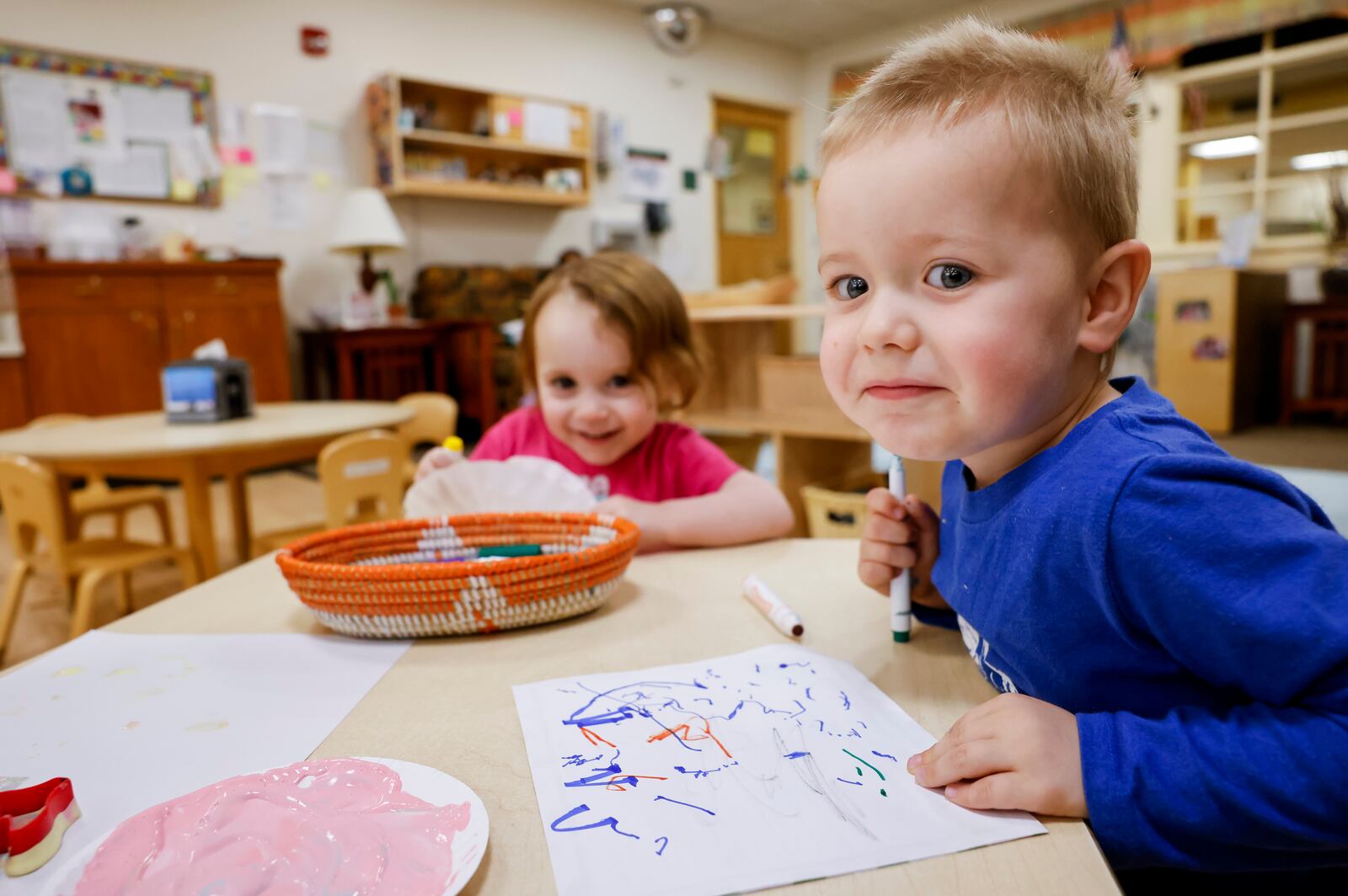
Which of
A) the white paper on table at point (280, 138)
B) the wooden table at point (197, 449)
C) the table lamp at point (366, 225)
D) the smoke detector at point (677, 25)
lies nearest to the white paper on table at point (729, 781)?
the wooden table at point (197, 449)

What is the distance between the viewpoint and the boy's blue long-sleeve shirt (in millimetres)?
406

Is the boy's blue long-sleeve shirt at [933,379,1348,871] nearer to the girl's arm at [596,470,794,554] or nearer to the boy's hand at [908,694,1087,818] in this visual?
the boy's hand at [908,694,1087,818]

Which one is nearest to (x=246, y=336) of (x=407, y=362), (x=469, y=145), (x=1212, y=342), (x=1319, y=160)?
(x=407, y=362)

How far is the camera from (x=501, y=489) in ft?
3.22

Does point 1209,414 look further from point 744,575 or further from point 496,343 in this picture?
point 744,575

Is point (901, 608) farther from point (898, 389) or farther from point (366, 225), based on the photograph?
point (366, 225)

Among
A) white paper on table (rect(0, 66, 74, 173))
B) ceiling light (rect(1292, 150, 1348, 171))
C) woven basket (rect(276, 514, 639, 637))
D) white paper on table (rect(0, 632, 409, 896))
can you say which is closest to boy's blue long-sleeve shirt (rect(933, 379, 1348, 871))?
woven basket (rect(276, 514, 639, 637))

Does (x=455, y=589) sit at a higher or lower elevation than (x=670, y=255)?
lower

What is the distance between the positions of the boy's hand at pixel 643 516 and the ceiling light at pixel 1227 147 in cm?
555

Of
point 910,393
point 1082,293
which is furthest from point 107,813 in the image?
point 1082,293

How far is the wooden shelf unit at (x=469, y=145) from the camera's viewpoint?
4828 millimetres

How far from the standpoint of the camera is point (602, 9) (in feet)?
19.6

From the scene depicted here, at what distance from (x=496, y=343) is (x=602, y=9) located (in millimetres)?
2662

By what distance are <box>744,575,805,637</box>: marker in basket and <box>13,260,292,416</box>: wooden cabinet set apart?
4.19 meters
